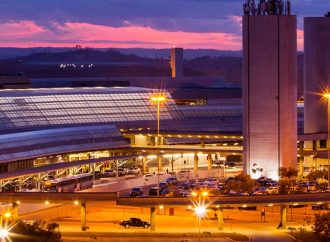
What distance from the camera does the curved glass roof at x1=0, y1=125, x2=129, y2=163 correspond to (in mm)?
86750

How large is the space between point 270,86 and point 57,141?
20.5 meters

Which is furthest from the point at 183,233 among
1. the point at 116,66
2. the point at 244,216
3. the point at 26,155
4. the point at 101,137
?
the point at 116,66

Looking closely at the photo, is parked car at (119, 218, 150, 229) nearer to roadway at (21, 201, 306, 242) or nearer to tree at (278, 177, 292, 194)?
roadway at (21, 201, 306, 242)

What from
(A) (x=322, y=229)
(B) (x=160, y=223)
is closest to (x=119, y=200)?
(B) (x=160, y=223)

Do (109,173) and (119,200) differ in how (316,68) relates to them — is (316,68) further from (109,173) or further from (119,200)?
(119,200)

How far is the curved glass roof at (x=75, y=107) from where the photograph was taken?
325 feet

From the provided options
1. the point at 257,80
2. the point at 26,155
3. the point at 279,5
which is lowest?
the point at 26,155

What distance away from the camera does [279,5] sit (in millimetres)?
88750

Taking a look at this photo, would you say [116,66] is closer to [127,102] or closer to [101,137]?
[127,102]

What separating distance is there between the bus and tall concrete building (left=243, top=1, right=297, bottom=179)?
615 inches

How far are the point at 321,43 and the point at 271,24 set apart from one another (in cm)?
1918

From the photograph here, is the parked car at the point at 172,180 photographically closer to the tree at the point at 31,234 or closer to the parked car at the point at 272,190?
the parked car at the point at 272,190

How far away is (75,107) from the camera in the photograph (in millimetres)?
107000

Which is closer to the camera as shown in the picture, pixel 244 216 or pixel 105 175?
pixel 244 216
